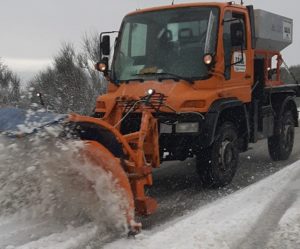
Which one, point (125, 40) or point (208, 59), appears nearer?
point (208, 59)

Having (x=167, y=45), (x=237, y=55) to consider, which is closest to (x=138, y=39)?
(x=167, y=45)

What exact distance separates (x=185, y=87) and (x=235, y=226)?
6.69 feet

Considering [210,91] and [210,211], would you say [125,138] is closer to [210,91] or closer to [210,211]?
[210,211]

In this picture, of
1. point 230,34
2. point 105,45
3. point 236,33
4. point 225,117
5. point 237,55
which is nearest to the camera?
point 236,33

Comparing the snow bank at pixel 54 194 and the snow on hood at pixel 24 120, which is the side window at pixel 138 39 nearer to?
the snow on hood at pixel 24 120

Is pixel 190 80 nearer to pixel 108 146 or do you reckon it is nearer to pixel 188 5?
pixel 188 5

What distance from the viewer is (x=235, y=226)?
473cm

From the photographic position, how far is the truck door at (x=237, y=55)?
6402 mm

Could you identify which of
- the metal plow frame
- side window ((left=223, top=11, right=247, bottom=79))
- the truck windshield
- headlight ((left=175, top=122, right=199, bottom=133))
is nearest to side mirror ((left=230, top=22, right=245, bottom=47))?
side window ((left=223, top=11, right=247, bottom=79))

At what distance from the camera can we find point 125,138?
4984 millimetres

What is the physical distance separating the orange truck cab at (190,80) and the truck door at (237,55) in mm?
12

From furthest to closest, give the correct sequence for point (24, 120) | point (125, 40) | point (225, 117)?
point (125, 40)
point (225, 117)
point (24, 120)

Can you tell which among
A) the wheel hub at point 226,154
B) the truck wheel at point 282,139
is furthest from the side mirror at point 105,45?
the truck wheel at point 282,139

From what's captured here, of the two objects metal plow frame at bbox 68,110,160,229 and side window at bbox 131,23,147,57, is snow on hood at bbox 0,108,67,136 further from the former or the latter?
side window at bbox 131,23,147,57
